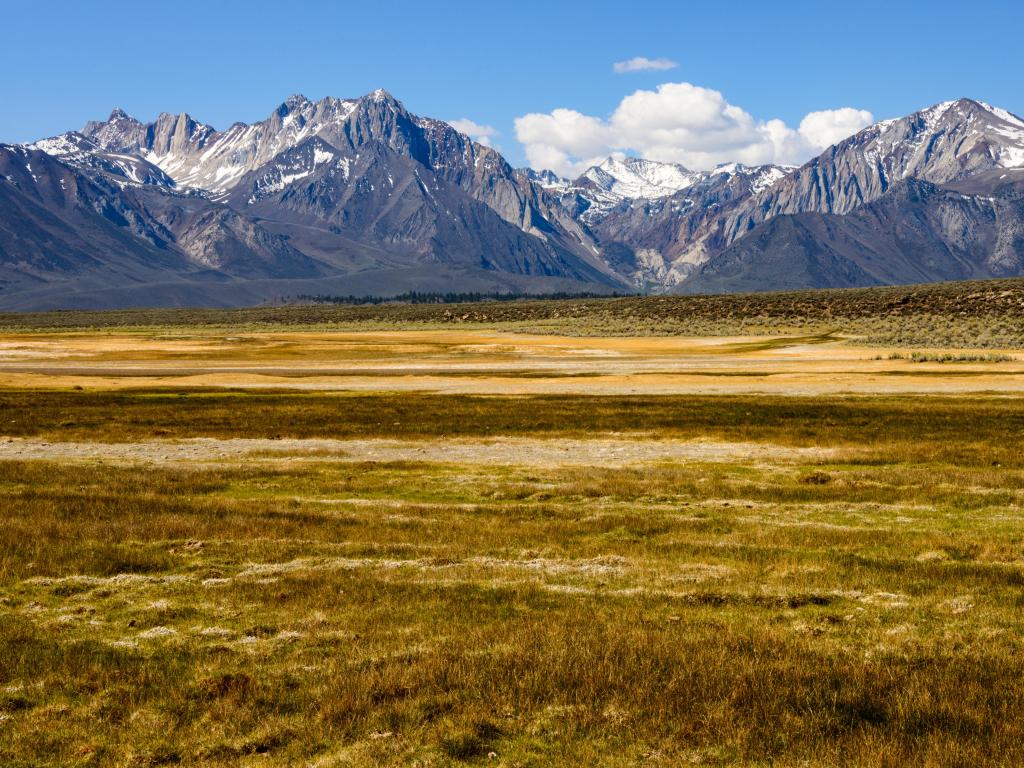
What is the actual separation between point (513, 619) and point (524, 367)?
85264mm

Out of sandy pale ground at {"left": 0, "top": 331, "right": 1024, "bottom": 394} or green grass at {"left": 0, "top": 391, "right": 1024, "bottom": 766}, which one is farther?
sandy pale ground at {"left": 0, "top": 331, "right": 1024, "bottom": 394}

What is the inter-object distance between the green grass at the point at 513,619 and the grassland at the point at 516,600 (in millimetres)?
57

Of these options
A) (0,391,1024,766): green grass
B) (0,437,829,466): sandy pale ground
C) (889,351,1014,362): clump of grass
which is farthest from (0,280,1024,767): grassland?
(889,351,1014,362): clump of grass

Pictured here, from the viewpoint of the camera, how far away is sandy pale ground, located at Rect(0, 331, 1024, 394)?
245ft

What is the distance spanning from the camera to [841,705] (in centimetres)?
1107

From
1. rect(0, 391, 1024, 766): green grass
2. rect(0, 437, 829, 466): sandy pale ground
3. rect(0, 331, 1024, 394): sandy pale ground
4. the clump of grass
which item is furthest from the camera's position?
the clump of grass

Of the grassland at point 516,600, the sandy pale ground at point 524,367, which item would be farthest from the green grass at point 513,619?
the sandy pale ground at point 524,367

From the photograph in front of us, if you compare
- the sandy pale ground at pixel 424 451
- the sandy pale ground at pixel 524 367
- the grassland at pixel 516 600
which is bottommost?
the sandy pale ground at pixel 524 367

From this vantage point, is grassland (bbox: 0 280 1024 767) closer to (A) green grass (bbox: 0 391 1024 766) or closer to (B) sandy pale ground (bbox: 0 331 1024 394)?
(A) green grass (bbox: 0 391 1024 766)

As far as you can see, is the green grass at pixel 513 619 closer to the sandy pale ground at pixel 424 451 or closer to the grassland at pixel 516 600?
the grassland at pixel 516 600

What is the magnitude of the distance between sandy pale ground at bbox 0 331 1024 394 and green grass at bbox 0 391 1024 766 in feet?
142

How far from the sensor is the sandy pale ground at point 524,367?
74.7 meters

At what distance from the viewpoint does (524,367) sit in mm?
99750

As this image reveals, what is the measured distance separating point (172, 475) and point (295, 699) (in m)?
22.4
